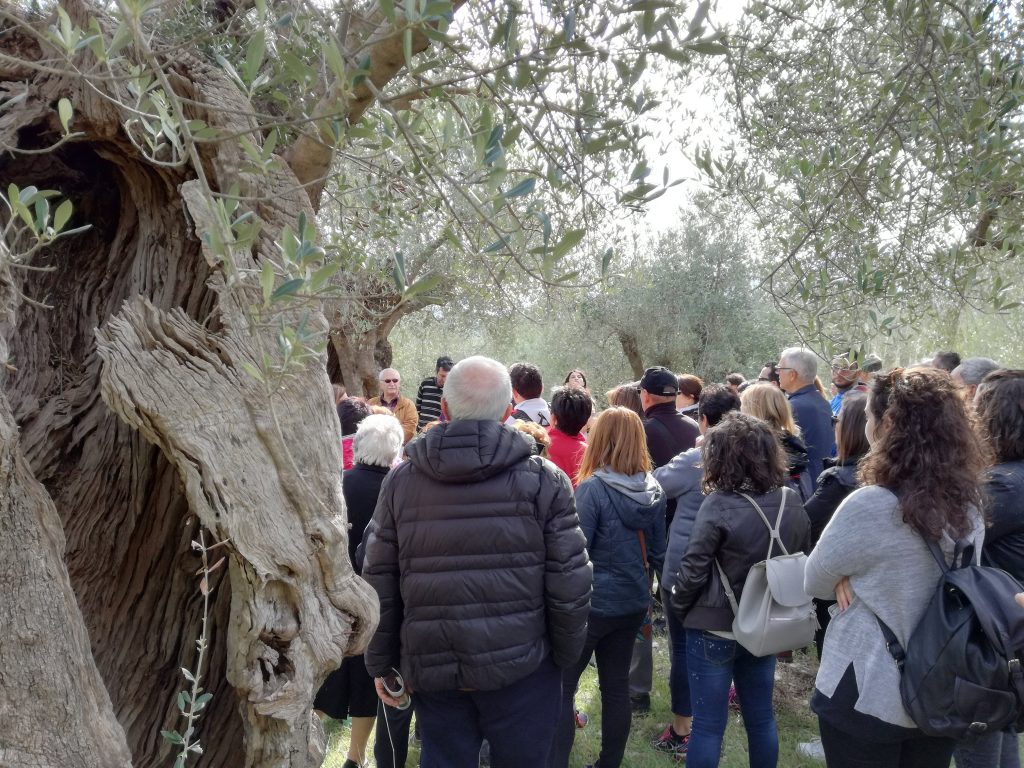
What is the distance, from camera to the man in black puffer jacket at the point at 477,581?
10.4 feet

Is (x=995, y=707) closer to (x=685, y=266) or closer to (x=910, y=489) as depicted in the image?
(x=910, y=489)

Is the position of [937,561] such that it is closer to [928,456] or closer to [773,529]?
[928,456]

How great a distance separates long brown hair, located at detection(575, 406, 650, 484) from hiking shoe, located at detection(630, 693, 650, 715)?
1.86 m

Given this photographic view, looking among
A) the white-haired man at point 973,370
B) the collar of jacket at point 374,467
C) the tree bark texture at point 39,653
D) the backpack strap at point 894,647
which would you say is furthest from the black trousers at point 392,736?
the white-haired man at point 973,370

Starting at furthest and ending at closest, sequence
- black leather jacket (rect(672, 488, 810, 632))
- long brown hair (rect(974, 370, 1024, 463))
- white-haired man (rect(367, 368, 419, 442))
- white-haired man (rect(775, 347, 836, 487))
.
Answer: white-haired man (rect(367, 368, 419, 442)) < white-haired man (rect(775, 347, 836, 487)) < black leather jacket (rect(672, 488, 810, 632)) < long brown hair (rect(974, 370, 1024, 463))

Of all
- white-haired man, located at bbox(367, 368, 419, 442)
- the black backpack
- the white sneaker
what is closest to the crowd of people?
the black backpack

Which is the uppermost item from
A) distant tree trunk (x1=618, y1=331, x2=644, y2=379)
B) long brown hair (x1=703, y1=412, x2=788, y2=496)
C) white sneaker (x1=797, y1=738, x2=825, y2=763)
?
distant tree trunk (x1=618, y1=331, x2=644, y2=379)

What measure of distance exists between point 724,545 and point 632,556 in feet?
2.05

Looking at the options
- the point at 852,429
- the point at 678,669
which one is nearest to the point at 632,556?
the point at 678,669

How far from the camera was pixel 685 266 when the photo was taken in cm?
1620

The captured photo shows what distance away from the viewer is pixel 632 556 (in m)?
4.30

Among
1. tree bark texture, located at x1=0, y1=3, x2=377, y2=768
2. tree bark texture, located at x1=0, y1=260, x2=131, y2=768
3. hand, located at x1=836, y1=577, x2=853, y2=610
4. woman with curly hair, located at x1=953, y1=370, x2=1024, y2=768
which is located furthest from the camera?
woman with curly hair, located at x1=953, y1=370, x2=1024, y2=768

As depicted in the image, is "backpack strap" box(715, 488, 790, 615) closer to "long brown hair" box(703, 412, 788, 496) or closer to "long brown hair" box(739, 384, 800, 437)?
"long brown hair" box(703, 412, 788, 496)

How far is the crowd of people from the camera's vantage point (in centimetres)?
287
